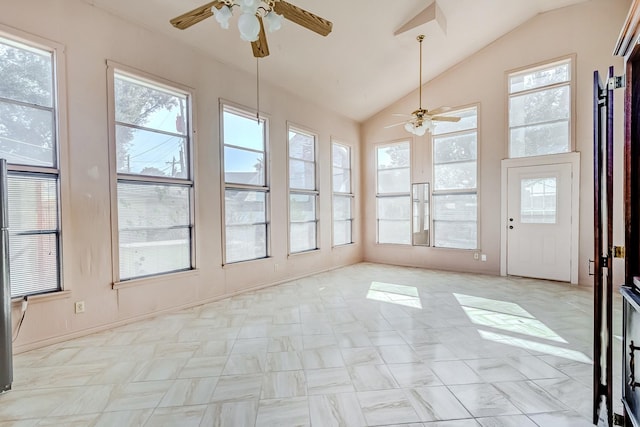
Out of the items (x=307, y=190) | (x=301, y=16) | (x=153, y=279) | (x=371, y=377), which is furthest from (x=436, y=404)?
(x=307, y=190)

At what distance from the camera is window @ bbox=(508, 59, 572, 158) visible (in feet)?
17.6

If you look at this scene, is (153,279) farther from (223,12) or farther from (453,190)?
(453,190)

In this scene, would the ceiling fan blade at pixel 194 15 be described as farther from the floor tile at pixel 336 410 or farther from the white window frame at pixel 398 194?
the white window frame at pixel 398 194

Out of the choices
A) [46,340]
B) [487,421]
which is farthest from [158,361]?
[487,421]

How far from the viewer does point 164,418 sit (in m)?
1.96

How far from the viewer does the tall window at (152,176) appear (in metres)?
3.65

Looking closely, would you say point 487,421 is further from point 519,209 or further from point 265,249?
point 519,209

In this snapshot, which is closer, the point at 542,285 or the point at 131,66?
the point at 131,66

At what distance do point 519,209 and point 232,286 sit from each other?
5423mm

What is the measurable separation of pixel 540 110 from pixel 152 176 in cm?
660

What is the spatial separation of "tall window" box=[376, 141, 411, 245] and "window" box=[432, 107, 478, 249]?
65 cm

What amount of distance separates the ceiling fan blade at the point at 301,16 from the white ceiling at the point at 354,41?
5.38ft

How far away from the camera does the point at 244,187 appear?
497 cm

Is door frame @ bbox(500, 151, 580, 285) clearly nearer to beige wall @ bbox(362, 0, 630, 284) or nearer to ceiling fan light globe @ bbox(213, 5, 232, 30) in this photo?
beige wall @ bbox(362, 0, 630, 284)
